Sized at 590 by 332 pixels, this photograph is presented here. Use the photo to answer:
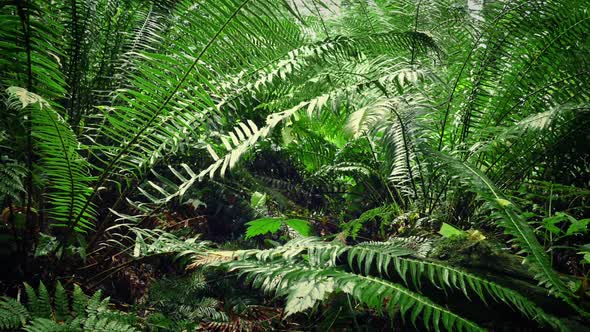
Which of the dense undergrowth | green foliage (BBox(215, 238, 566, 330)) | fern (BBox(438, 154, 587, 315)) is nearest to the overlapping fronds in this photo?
the dense undergrowth

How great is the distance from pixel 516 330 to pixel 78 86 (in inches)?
90.7

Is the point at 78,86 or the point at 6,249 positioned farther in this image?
the point at 78,86

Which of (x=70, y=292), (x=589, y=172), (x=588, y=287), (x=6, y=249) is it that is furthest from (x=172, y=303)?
(x=589, y=172)

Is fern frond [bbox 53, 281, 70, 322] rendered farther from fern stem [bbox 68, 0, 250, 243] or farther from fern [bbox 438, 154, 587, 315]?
fern [bbox 438, 154, 587, 315]

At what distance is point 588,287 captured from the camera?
1.75 m

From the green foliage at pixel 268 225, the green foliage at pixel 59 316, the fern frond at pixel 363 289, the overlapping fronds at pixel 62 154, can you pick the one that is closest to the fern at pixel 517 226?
the fern frond at pixel 363 289

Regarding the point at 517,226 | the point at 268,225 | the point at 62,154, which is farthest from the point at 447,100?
the point at 62,154

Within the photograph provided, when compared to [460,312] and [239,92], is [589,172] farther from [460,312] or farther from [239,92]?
[239,92]

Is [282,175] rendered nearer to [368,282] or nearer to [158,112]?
[158,112]

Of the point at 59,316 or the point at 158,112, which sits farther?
the point at 158,112

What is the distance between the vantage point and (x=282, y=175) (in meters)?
3.62

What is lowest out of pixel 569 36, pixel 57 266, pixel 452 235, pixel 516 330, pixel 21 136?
pixel 516 330

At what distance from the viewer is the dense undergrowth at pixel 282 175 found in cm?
159

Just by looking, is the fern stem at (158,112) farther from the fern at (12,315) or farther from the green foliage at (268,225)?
the green foliage at (268,225)
